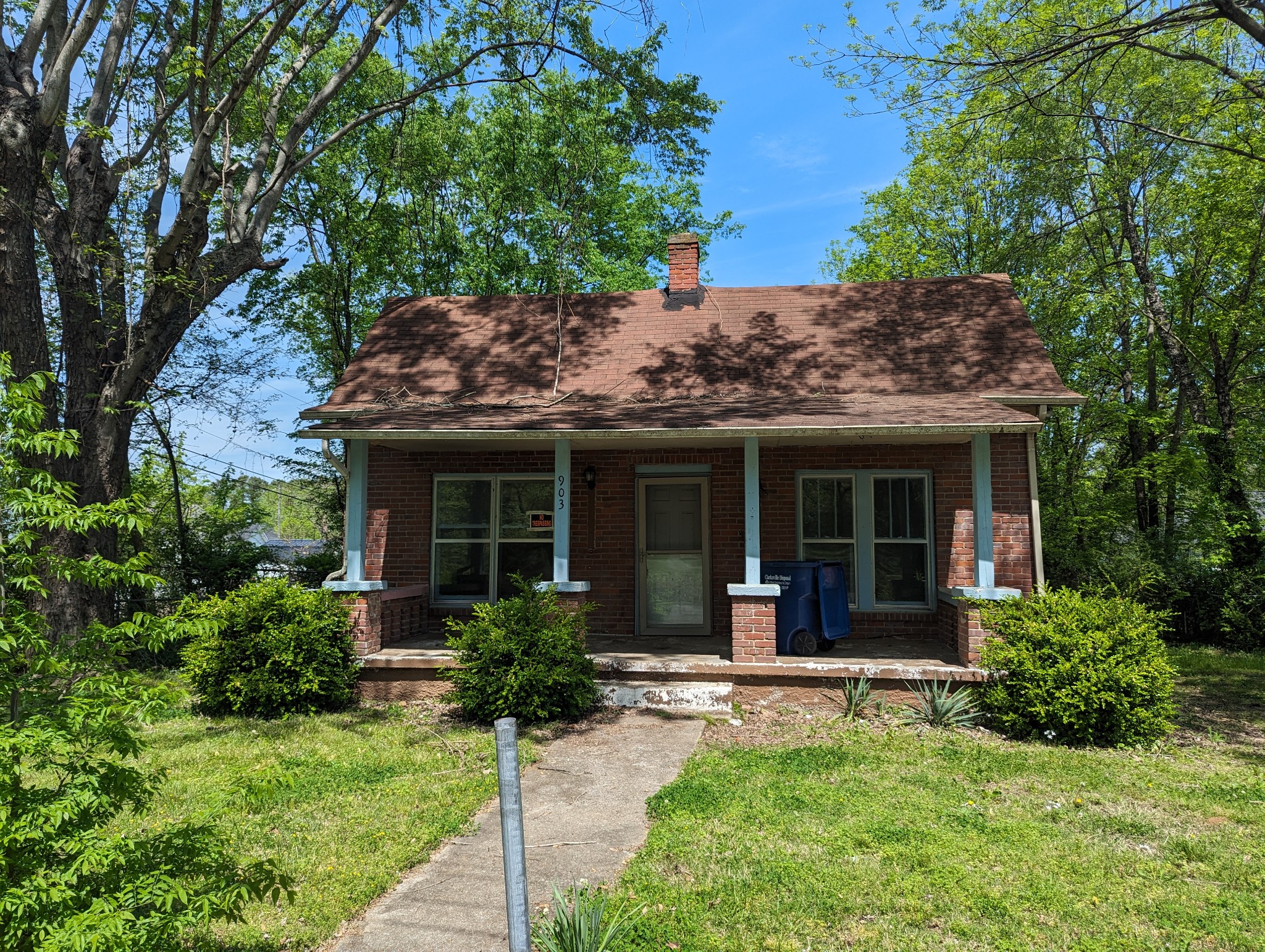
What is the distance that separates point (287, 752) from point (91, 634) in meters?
4.38

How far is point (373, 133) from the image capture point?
17.7 meters

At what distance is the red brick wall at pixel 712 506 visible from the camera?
9820 mm

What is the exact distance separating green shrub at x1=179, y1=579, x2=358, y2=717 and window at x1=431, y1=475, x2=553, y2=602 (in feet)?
8.35

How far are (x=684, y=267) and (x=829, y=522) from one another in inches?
185

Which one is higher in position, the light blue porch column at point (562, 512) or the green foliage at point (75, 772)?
the light blue porch column at point (562, 512)

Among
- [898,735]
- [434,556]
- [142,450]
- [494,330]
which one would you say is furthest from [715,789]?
[142,450]

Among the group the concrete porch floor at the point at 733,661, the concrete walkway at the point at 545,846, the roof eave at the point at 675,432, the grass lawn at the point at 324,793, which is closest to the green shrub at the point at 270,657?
the grass lawn at the point at 324,793

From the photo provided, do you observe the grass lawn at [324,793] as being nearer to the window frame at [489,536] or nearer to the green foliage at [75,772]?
the green foliage at [75,772]

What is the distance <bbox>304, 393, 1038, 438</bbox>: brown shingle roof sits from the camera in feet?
26.5

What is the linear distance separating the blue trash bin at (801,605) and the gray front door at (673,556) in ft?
5.40

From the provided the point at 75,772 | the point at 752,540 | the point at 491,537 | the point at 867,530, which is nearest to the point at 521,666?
the point at 752,540

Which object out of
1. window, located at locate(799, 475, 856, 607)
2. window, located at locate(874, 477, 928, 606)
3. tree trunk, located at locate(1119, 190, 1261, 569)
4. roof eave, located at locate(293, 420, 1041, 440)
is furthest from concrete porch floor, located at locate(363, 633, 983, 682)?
tree trunk, located at locate(1119, 190, 1261, 569)

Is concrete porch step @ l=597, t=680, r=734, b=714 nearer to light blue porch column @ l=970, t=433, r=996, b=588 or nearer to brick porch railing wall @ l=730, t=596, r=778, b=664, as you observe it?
brick porch railing wall @ l=730, t=596, r=778, b=664

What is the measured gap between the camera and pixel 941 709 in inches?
299
